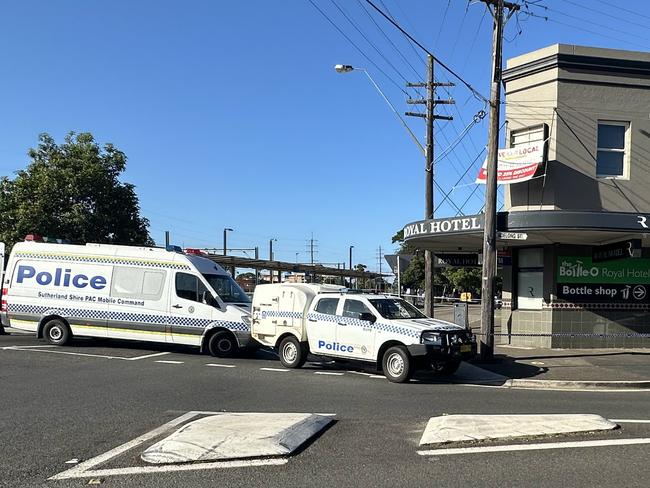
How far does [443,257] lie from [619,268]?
6.03 meters

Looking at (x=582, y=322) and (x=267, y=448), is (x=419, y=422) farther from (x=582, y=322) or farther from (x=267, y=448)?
(x=582, y=322)

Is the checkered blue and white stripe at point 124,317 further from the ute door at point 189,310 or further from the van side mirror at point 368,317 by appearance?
the van side mirror at point 368,317

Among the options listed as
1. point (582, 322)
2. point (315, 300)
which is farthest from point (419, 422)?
point (582, 322)

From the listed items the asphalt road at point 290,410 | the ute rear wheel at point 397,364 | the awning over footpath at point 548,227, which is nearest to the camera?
the asphalt road at point 290,410

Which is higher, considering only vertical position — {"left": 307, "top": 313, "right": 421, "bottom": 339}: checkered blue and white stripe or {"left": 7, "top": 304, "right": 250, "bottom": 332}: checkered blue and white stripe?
{"left": 307, "top": 313, "right": 421, "bottom": 339}: checkered blue and white stripe

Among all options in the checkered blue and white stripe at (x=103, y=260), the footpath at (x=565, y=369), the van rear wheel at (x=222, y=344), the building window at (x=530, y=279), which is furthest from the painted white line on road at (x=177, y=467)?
the building window at (x=530, y=279)

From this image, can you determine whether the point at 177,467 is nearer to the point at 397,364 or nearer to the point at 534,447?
the point at 534,447

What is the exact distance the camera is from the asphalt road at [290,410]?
5.34 m

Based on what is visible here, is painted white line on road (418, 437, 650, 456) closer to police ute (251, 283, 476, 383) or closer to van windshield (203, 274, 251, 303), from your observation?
police ute (251, 283, 476, 383)

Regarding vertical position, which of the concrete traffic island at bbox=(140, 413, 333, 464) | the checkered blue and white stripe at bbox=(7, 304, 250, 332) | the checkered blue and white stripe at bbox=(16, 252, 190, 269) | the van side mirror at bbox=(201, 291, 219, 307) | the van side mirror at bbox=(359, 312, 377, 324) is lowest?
the concrete traffic island at bbox=(140, 413, 333, 464)

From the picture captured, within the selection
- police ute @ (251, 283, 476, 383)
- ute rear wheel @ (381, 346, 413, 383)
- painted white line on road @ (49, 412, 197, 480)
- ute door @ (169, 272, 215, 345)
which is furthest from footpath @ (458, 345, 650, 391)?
painted white line on road @ (49, 412, 197, 480)

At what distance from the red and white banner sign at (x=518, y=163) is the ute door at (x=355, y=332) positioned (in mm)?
6266

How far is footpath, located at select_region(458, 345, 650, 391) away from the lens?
449 inches

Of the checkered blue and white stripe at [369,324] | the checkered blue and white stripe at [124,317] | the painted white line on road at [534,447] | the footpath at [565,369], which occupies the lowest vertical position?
the painted white line on road at [534,447]
